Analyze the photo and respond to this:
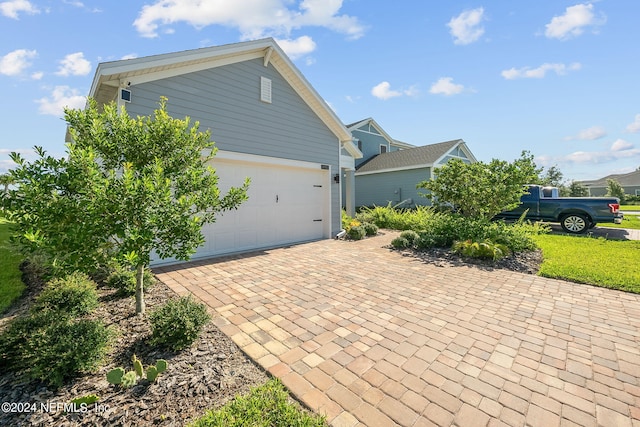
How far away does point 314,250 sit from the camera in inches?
290

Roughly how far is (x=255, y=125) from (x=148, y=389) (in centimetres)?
642

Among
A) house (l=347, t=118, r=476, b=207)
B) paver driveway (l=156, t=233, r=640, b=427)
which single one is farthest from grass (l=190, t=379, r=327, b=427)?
house (l=347, t=118, r=476, b=207)

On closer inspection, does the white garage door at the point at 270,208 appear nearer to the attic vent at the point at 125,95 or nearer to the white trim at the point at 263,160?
the white trim at the point at 263,160

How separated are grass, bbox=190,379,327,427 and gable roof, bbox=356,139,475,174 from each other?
15.2 m

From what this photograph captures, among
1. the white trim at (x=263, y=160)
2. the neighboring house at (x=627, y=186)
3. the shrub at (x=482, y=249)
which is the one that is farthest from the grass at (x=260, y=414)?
the neighboring house at (x=627, y=186)

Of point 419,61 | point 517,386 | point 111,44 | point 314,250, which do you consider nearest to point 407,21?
point 419,61

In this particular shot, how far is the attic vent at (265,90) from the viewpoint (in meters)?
7.34

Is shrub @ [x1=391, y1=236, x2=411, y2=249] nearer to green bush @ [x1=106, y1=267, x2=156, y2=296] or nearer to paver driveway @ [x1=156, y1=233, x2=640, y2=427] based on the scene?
paver driveway @ [x1=156, y1=233, x2=640, y2=427]

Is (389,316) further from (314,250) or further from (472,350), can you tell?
(314,250)

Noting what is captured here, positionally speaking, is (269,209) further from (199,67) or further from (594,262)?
(594,262)

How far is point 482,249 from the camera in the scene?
6188 mm

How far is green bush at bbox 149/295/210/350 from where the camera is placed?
255 centimetres

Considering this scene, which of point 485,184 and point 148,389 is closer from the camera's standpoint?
point 148,389

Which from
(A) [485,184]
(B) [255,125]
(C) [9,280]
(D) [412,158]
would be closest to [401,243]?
(A) [485,184]
